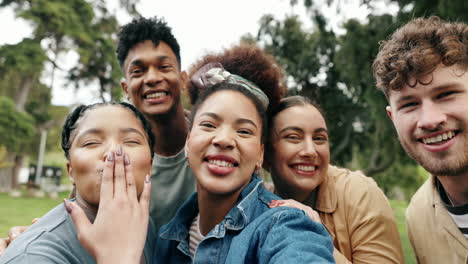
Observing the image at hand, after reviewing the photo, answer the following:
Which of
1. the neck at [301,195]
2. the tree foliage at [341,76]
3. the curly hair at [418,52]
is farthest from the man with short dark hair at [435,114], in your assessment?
the tree foliage at [341,76]

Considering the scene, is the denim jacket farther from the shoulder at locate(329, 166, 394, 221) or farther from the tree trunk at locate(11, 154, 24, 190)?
the tree trunk at locate(11, 154, 24, 190)

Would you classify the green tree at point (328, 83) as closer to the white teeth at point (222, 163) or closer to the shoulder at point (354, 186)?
the shoulder at point (354, 186)

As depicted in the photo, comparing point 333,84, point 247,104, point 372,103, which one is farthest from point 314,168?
point 333,84

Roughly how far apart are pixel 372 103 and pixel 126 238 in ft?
18.7

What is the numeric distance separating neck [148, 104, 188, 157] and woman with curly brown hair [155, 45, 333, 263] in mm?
781

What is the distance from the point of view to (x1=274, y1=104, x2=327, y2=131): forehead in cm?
261

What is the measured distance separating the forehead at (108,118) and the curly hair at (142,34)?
134 cm

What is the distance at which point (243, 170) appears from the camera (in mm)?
2088

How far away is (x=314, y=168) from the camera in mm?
2631

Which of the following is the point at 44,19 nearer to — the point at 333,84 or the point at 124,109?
the point at 333,84

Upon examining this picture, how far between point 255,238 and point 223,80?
99 cm

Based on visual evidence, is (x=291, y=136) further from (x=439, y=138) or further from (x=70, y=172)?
(x=70, y=172)

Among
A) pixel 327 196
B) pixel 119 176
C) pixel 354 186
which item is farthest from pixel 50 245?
pixel 354 186

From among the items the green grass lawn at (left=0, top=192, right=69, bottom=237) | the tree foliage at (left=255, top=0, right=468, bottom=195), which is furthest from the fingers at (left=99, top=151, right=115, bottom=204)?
the green grass lawn at (left=0, top=192, right=69, bottom=237)
